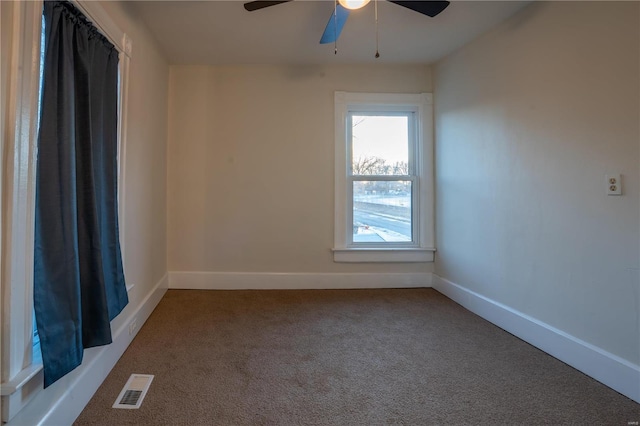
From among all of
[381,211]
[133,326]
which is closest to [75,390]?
[133,326]

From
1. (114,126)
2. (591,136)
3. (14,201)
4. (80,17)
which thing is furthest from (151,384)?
(591,136)

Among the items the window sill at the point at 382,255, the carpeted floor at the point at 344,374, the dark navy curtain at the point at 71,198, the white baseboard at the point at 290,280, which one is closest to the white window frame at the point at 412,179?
the window sill at the point at 382,255

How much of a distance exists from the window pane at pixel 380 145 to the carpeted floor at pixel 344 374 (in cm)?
154

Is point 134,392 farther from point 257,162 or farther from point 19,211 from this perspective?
point 257,162

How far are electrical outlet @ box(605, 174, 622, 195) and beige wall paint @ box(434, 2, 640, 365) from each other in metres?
0.03

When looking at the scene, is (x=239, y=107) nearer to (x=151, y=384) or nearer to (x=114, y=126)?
(x=114, y=126)

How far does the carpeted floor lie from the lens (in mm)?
1257

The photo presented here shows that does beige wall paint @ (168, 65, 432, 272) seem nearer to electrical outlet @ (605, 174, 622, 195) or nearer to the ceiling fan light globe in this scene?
the ceiling fan light globe

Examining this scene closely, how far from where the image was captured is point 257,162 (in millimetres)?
2906

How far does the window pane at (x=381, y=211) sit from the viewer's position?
9.98ft

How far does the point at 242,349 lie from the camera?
1.78 meters

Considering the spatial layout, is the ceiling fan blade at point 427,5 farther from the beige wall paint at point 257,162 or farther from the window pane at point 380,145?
the window pane at point 380,145

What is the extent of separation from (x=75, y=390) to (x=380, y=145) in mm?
3036

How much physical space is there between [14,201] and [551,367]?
2767 mm
